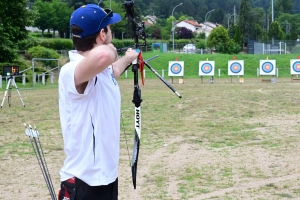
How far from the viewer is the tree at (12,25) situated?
97.2 feet

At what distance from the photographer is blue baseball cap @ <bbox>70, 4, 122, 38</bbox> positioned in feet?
8.65

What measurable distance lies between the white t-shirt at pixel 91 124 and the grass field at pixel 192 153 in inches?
49.7

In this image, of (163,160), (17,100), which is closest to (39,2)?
(17,100)

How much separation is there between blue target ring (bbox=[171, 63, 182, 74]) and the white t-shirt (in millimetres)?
28387

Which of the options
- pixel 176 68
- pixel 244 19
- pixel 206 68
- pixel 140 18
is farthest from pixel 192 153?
pixel 244 19

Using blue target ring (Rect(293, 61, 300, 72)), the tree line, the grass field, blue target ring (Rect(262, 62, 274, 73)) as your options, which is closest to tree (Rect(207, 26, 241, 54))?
the tree line

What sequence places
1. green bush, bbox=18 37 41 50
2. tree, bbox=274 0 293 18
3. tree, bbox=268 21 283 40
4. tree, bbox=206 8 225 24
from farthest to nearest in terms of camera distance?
tree, bbox=206 8 225 24
tree, bbox=274 0 293 18
tree, bbox=268 21 283 40
green bush, bbox=18 37 41 50

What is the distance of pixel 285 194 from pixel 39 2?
194 ft

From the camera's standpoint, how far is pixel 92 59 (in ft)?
8.20

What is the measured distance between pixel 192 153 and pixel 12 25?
25.0m

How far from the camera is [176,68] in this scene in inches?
1224

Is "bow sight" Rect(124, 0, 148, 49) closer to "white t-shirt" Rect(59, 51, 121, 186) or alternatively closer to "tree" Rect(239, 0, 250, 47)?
"white t-shirt" Rect(59, 51, 121, 186)

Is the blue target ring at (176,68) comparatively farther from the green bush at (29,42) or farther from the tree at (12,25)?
the green bush at (29,42)

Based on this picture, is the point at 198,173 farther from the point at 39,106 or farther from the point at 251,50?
the point at 251,50
